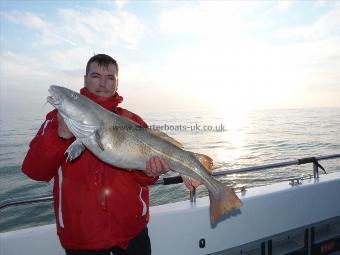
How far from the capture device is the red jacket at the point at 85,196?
2934mm

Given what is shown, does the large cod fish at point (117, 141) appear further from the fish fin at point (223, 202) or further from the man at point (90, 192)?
the man at point (90, 192)

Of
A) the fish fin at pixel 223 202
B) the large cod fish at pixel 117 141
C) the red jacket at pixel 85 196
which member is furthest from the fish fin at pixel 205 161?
the red jacket at pixel 85 196

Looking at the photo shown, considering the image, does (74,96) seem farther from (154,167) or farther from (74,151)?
(154,167)

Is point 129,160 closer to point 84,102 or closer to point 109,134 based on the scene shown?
point 109,134

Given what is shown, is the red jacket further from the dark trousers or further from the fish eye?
the fish eye

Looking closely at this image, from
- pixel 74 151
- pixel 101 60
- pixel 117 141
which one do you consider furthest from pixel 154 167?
pixel 101 60

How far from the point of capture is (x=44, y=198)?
13.0 ft

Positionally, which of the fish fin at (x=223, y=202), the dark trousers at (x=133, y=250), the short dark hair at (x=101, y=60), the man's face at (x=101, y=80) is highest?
the short dark hair at (x=101, y=60)

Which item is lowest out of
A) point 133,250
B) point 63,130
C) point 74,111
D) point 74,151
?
point 133,250

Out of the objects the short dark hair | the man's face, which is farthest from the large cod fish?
the short dark hair

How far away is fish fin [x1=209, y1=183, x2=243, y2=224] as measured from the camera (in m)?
3.77

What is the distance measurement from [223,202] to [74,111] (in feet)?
6.74

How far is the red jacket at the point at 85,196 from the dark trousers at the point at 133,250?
3.3 inches

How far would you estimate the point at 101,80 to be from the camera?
11.3 feet
